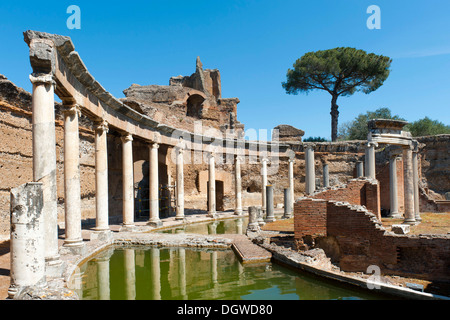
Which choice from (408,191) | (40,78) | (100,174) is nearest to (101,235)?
(100,174)

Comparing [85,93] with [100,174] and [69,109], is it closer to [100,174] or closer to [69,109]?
[69,109]

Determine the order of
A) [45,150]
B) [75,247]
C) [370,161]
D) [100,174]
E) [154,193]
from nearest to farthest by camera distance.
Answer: [45,150] → [75,247] → [100,174] → [154,193] → [370,161]

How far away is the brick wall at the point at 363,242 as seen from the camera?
29.8 ft

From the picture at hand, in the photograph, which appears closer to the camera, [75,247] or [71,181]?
[75,247]

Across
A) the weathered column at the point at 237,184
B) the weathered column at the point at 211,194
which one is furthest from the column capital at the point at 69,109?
the weathered column at the point at 237,184

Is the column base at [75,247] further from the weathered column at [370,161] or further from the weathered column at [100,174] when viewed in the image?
the weathered column at [370,161]

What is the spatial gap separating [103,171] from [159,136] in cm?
527

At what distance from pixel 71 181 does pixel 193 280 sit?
13.7 ft

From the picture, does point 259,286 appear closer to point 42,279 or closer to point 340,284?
point 340,284

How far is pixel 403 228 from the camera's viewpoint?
10.7 m

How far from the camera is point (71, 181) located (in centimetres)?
900

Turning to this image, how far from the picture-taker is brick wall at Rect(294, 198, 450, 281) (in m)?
9.09

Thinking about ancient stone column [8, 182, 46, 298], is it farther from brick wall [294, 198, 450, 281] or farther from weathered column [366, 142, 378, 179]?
weathered column [366, 142, 378, 179]
